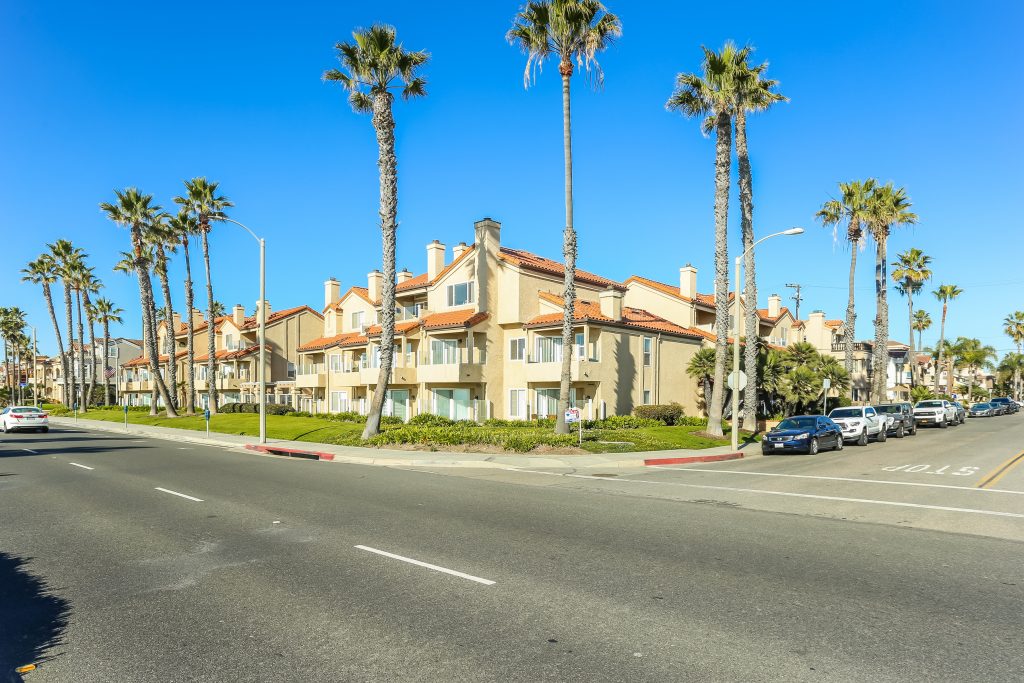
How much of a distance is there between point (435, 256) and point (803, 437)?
91.7ft

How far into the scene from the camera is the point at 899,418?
3512cm

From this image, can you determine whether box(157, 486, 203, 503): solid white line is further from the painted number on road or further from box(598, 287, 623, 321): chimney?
box(598, 287, 623, 321): chimney

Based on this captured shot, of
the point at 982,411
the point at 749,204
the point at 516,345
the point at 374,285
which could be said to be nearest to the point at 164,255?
the point at 374,285

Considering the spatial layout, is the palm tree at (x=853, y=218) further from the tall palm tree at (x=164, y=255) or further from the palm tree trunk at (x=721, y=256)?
the tall palm tree at (x=164, y=255)

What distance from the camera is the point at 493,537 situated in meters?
9.81

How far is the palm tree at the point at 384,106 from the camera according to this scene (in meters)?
29.2

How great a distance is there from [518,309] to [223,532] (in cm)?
2952

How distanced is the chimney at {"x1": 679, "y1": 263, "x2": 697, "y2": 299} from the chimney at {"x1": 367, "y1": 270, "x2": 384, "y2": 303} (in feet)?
73.6

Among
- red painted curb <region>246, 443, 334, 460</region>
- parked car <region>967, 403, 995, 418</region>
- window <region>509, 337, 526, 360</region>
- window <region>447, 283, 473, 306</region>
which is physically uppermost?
window <region>447, 283, 473, 306</region>

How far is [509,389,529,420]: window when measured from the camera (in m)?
39.0

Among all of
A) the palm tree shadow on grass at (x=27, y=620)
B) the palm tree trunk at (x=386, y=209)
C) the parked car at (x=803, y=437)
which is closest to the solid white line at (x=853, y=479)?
the parked car at (x=803, y=437)

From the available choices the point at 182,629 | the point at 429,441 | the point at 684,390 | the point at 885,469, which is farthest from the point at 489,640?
the point at 684,390

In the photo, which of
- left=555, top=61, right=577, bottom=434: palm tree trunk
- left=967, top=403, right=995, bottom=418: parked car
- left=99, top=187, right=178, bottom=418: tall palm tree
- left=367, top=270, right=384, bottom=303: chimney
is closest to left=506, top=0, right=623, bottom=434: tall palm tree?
left=555, top=61, right=577, bottom=434: palm tree trunk

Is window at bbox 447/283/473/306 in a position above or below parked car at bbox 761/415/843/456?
above
